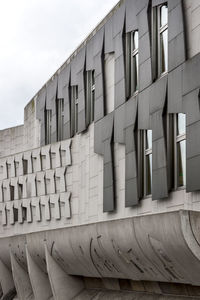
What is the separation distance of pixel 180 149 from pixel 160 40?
13.4ft

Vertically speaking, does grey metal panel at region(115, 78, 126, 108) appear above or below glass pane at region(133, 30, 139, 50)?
below

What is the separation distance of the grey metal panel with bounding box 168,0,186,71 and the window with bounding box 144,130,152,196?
A: 3506 mm

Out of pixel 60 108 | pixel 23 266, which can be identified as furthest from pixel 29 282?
pixel 60 108

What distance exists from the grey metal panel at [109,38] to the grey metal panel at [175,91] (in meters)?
6.89

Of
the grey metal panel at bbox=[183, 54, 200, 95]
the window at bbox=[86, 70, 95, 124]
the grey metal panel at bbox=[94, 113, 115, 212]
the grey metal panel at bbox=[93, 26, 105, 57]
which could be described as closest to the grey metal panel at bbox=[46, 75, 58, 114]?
the window at bbox=[86, 70, 95, 124]

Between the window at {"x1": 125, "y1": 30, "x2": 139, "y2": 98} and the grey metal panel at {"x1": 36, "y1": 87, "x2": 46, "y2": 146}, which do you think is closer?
the window at {"x1": 125, "y1": 30, "x2": 139, "y2": 98}

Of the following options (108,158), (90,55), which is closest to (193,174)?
(108,158)

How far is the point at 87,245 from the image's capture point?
2411cm

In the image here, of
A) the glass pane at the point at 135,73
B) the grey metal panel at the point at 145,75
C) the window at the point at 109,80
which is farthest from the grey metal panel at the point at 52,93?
the grey metal panel at the point at 145,75

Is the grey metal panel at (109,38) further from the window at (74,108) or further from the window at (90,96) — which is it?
the window at (74,108)

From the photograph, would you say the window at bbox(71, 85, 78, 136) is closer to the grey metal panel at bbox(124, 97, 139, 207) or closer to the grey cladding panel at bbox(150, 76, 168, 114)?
the grey metal panel at bbox(124, 97, 139, 207)

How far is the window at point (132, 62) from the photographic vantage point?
2574 cm

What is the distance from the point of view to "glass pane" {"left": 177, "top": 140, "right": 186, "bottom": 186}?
69.6ft

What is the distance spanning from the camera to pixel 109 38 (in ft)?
93.1
